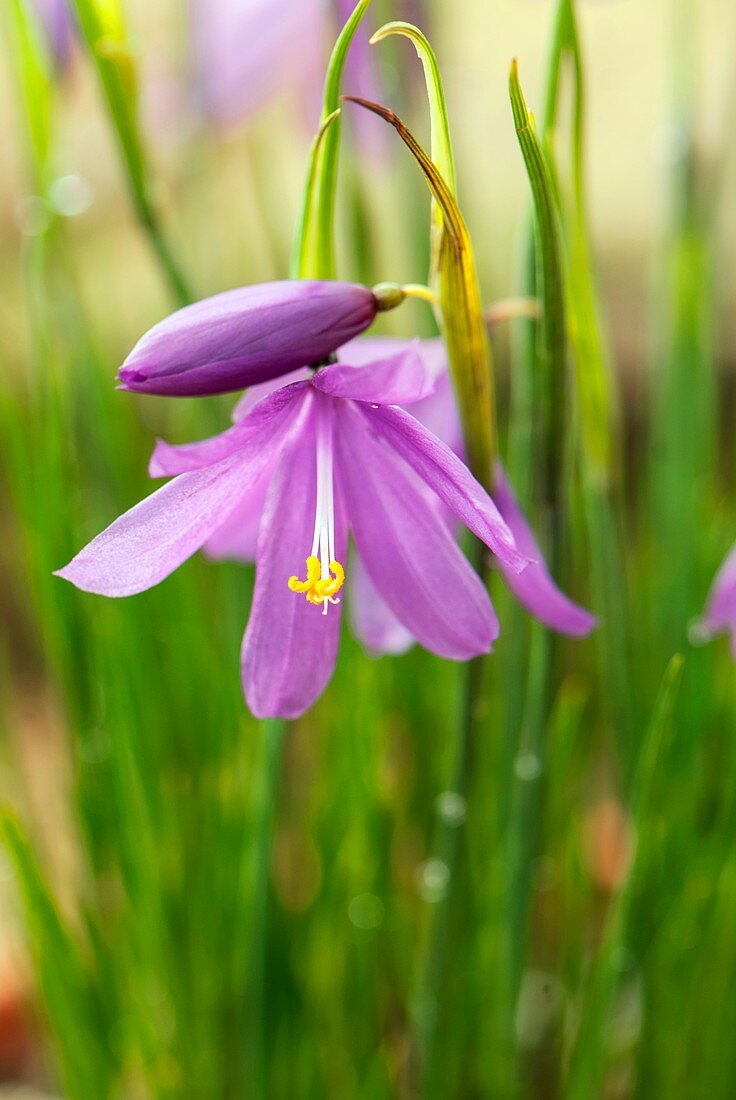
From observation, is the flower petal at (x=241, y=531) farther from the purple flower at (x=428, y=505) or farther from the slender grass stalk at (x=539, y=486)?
the slender grass stalk at (x=539, y=486)

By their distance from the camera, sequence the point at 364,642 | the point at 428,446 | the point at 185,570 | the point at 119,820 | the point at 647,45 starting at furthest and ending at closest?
1. the point at 647,45
2. the point at 185,570
3. the point at 119,820
4. the point at 364,642
5. the point at 428,446

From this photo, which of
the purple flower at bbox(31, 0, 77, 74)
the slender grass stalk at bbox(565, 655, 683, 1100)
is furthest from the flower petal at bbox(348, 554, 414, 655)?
the purple flower at bbox(31, 0, 77, 74)

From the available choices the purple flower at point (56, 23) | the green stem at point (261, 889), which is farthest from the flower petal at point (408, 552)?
the purple flower at point (56, 23)

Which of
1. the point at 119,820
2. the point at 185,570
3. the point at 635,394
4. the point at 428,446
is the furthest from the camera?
the point at 635,394

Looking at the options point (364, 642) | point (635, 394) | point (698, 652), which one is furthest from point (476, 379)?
point (635, 394)

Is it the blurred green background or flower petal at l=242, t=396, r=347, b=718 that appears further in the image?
the blurred green background

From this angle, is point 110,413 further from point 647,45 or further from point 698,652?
point 647,45

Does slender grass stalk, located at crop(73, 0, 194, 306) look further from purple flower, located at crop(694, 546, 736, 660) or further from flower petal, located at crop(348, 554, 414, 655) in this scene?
purple flower, located at crop(694, 546, 736, 660)

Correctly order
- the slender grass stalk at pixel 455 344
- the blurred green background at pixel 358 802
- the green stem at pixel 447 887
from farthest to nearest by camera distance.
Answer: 1. the blurred green background at pixel 358 802
2. the green stem at pixel 447 887
3. the slender grass stalk at pixel 455 344
